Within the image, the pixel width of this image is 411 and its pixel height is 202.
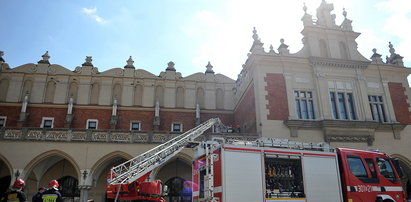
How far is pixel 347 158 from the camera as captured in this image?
38.0ft

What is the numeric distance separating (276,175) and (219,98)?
17.9 meters

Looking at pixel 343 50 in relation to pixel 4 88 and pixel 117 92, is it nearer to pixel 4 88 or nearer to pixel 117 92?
pixel 117 92

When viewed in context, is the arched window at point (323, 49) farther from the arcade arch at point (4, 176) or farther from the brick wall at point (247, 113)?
the arcade arch at point (4, 176)

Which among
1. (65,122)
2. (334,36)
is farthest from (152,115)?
(334,36)

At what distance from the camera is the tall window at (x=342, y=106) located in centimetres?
2088

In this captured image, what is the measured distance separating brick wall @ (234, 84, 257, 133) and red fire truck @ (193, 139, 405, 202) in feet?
30.3

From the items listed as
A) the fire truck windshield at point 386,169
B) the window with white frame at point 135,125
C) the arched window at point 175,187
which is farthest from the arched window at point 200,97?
the fire truck windshield at point 386,169

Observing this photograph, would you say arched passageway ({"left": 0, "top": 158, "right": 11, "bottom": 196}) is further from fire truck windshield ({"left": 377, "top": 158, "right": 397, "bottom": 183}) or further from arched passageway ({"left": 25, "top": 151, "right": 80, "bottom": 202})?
fire truck windshield ({"left": 377, "top": 158, "right": 397, "bottom": 183})

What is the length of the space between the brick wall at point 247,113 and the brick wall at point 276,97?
143 cm

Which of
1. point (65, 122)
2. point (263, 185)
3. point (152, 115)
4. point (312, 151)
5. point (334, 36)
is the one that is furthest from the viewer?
point (152, 115)

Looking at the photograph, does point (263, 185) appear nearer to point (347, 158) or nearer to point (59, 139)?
point (347, 158)

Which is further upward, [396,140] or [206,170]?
[396,140]

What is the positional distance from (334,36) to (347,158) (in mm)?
14189

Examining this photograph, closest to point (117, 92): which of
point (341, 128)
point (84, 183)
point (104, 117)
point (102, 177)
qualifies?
point (104, 117)
